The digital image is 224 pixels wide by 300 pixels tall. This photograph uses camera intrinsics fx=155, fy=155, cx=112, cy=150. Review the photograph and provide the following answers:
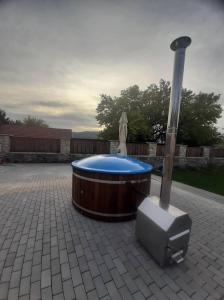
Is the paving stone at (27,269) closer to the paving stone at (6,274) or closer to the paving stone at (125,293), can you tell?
the paving stone at (6,274)

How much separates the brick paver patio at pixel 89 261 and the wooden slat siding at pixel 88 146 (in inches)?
327

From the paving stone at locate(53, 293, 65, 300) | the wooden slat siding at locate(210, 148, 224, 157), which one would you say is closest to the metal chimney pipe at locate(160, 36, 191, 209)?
the paving stone at locate(53, 293, 65, 300)

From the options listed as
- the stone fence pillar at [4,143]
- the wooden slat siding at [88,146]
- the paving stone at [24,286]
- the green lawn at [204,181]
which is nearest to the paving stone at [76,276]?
the paving stone at [24,286]

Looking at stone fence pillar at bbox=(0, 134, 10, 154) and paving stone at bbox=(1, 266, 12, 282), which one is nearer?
paving stone at bbox=(1, 266, 12, 282)

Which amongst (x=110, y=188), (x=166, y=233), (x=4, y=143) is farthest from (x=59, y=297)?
(x=4, y=143)

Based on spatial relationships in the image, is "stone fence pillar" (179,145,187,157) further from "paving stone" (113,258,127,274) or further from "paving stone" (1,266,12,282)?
"paving stone" (1,266,12,282)

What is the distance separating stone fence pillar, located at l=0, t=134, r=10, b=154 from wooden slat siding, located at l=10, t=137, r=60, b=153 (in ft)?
0.83

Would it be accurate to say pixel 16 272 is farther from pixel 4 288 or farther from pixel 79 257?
pixel 79 257

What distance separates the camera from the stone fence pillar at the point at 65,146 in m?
11.8

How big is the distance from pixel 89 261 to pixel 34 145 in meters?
10.6

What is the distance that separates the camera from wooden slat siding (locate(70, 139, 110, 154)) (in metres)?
12.4

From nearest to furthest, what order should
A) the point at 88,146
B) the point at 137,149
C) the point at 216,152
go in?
the point at 88,146
the point at 137,149
the point at 216,152

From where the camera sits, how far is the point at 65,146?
11930 mm

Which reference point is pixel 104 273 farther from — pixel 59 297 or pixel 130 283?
pixel 59 297
